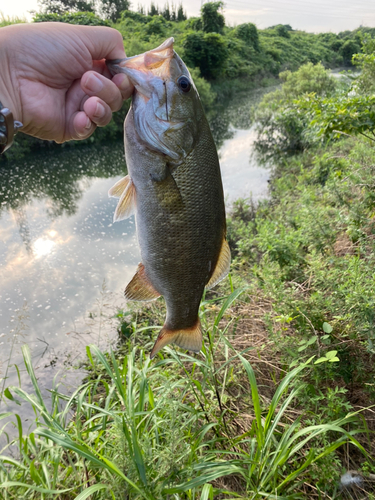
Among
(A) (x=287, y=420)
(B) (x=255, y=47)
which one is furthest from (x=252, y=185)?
(B) (x=255, y=47)

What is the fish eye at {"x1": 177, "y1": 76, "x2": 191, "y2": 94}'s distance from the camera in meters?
1.47

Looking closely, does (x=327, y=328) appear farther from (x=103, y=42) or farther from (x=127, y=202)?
(x=103, y=42)

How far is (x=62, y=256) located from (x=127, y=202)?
4.98m

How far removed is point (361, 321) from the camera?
2242 mm

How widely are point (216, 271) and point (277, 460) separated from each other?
1112 mm

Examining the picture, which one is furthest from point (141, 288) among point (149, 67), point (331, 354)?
point (331, 354)

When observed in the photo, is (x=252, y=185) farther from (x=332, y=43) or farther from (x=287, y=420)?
(x=332, y=43)

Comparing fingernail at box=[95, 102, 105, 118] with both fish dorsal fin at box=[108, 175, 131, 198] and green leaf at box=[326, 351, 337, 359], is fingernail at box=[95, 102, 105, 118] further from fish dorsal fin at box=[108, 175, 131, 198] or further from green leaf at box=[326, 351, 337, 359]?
green leaf at box=[326, 351, 337, 359]

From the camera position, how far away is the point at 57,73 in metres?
1.84

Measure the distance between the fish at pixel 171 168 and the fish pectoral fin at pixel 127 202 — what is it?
0.02 m

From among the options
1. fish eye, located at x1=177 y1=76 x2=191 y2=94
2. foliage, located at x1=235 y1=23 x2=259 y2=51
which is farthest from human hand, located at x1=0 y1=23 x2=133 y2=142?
foliage, located at x1=235 y1=23 x2=259 y2=51

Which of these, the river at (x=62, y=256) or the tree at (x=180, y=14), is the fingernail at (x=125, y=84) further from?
the tree at (x=180, y=14)

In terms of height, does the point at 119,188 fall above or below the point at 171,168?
below

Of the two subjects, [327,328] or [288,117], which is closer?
[327,328]
